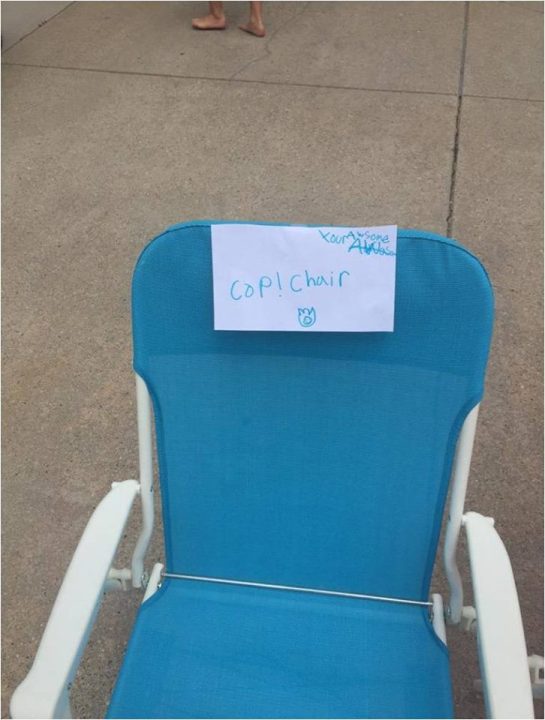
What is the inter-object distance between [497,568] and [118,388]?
1.35 m

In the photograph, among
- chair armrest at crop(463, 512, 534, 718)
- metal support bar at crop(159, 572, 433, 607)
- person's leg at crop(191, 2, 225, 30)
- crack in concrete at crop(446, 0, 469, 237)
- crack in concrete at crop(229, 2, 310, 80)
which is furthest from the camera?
person's leg at crop(191, 2, 225, 30)

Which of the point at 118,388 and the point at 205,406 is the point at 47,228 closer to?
the point at 118,388

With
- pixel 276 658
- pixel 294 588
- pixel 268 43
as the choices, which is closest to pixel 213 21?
pixel 268 43

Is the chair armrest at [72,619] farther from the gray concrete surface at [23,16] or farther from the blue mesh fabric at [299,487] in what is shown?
the gray concrete surface at [23,16]

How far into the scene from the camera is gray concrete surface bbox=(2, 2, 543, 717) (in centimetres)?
172

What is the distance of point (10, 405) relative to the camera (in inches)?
78.8

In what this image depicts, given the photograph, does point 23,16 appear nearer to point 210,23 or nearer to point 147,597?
point 210,23

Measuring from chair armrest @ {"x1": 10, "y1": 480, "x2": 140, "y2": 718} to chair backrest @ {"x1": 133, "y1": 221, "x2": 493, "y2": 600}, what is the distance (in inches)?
5.0

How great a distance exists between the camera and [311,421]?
105 centimetres

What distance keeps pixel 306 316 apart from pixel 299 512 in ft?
1.17

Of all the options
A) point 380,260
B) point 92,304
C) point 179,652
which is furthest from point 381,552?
point 92,304

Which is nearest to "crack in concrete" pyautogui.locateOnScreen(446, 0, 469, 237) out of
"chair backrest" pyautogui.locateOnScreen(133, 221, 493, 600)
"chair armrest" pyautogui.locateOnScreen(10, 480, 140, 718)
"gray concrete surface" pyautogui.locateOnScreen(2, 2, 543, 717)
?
"gray concrete surface" pyautogui.locateOnScreen(2, 2, 543, 717)

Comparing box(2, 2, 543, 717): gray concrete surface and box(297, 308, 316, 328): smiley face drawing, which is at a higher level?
box(297, 308, 316, 328): smiley face drawing

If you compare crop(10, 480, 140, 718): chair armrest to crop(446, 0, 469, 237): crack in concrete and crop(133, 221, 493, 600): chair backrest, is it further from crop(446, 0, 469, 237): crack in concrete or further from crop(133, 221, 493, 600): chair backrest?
crop(446, 0, 469, 237): crack in concrete
